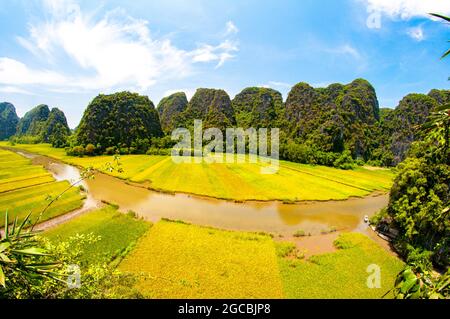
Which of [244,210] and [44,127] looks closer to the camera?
[244,210]

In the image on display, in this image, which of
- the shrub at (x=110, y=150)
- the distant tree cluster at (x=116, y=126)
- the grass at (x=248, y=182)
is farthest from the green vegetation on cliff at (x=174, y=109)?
the grass at (x=248, y=182)

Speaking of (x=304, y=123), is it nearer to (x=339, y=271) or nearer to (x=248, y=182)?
(x=248, y=182)

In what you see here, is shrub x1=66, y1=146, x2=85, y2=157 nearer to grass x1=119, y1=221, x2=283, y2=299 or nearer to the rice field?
grass x1=119, y1=221, x2=283, y2=299

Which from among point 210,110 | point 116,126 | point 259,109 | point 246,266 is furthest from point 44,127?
point 246,266

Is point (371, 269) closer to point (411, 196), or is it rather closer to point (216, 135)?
point (411, 196)
